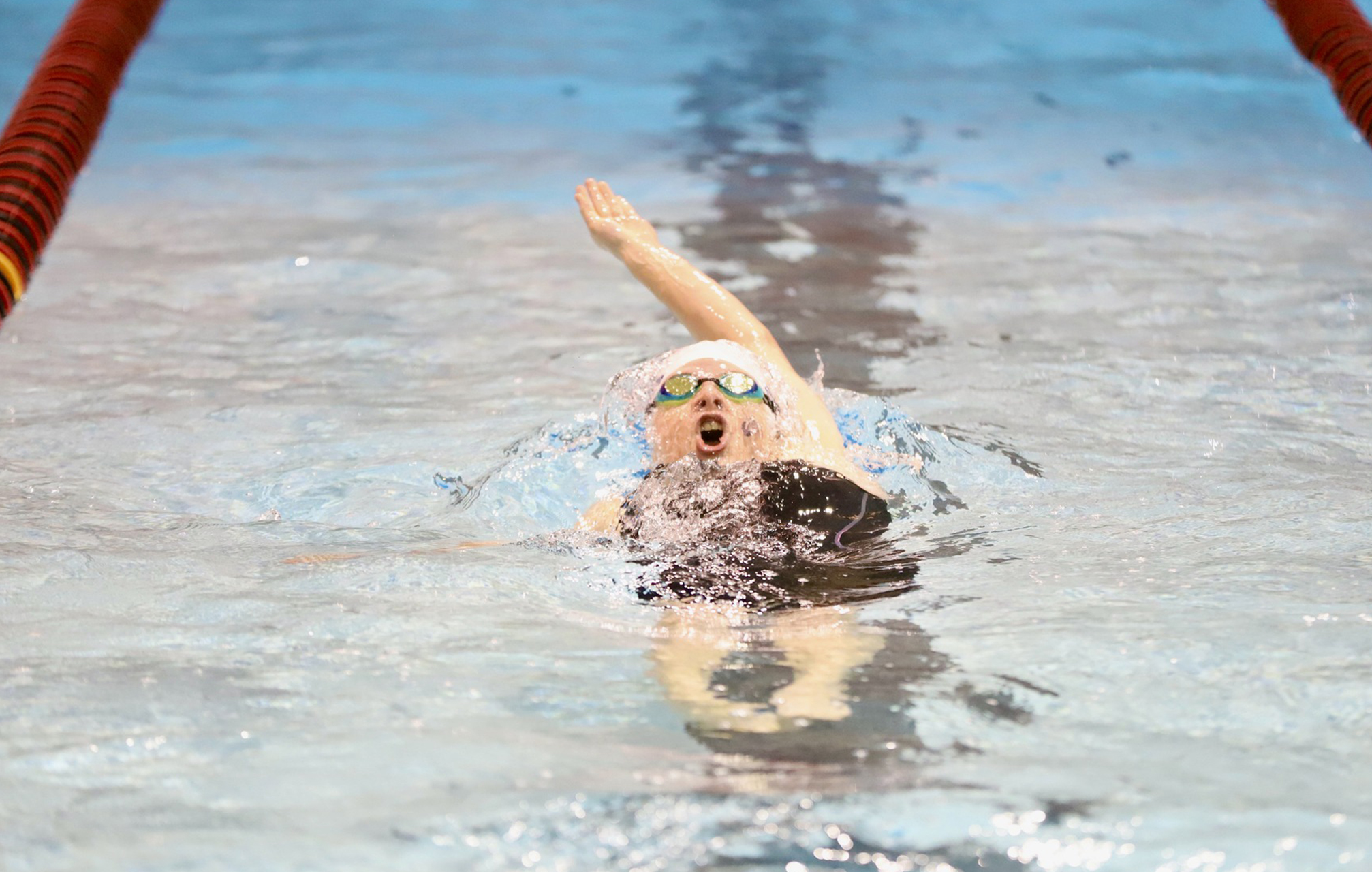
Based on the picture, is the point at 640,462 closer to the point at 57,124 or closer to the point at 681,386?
the point at 681,386

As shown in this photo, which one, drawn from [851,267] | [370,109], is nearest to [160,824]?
[851,267]

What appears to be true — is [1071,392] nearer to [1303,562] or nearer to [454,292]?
[1303,562]

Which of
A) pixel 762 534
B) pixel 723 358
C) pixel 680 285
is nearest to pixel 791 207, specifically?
pixel 680 285

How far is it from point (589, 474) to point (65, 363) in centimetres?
221

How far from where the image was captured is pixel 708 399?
3.57m

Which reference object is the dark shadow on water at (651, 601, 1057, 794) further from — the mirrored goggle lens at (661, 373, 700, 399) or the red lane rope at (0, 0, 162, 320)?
the red lane rope at (0, 0, 162, 320)

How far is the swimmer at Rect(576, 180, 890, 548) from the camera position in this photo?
11.0 ft

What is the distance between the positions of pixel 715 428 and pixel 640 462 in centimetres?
76

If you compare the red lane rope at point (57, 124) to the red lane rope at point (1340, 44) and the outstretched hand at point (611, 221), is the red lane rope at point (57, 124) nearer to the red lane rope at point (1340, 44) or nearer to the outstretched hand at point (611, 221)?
the outstretched hand at point (611, 221)

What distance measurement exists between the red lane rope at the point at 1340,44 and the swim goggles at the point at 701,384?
1514 mm

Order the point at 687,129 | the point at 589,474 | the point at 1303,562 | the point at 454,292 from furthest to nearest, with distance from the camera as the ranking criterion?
the point at 687,129 → the point at 454,292 → the point at 589,474 → the point at 1303,562

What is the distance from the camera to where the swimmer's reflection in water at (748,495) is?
10.00 feet

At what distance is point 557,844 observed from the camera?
192 centimetres

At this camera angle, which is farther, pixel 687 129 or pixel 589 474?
pixel 687 129
